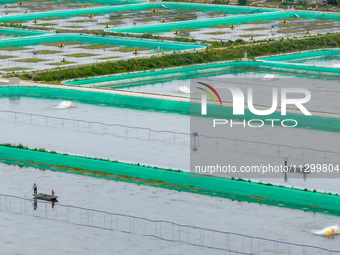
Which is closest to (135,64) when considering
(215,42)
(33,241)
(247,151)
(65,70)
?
(65,70)

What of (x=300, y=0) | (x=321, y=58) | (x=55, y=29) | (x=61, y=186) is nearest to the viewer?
(x=61, y=186)

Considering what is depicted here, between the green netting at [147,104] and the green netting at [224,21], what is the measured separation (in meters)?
36.4

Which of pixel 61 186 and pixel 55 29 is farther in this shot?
pixel 55 29

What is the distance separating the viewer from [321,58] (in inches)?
3873

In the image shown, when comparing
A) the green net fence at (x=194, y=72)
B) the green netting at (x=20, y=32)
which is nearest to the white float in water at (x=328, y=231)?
the green net fence at (x=194, y=72)

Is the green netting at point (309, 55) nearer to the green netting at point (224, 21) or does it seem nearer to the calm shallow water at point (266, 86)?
the calm shallow water at point (266, 86)

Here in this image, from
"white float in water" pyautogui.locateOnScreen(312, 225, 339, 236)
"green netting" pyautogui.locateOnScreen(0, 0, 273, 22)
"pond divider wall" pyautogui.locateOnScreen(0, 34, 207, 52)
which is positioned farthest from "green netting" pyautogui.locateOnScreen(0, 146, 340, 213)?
"green netting" pyautogui.locateOnScreen(0, 0, 273, 22)

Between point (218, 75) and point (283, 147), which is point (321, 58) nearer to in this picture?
point (218, 75)

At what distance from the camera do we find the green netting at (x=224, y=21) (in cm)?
11646

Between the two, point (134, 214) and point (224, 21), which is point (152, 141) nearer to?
point (134, 214)

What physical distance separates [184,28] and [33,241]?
260ft

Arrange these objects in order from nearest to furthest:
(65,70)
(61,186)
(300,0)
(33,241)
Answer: (33,241) < (61,186) < (65,70) < (300,0)

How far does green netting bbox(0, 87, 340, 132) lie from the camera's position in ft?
212

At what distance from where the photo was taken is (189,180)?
5178 centimetres
